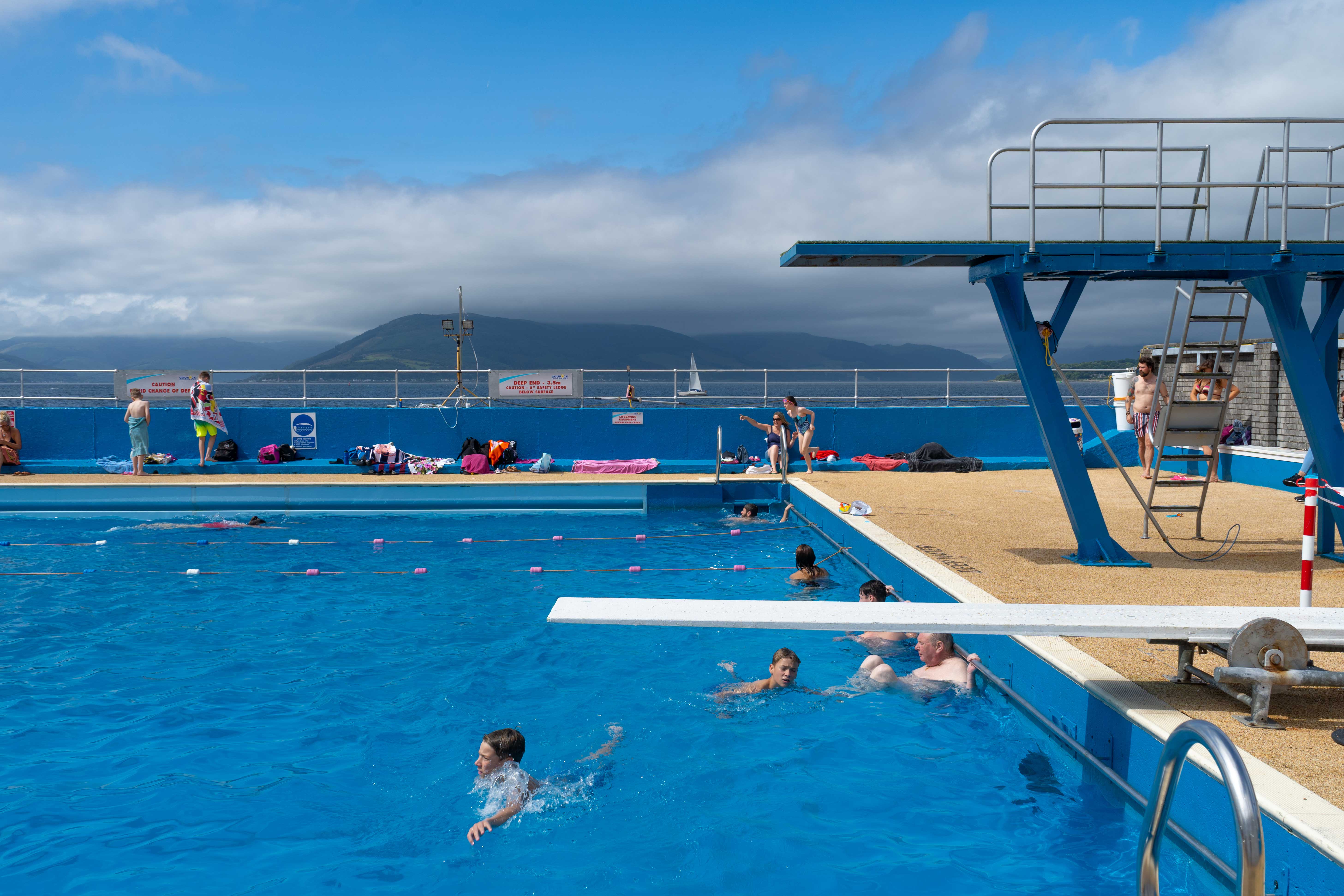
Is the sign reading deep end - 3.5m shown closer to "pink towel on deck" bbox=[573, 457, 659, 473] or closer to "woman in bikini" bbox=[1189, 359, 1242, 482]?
"pink towel on deck" bbox=[573, 457, 659, 473]

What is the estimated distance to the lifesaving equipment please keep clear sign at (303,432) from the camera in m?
18.3

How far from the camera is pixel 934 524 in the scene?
10.5 metres

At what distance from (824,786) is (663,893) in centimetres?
146

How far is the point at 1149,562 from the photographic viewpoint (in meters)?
7.98

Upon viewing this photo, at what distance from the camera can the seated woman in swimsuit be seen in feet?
53.3

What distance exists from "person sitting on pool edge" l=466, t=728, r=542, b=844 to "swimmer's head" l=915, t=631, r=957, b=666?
3.15m

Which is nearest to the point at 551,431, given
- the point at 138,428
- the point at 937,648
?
the point at 138,428

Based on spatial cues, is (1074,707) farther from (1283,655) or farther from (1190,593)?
(1190,593)

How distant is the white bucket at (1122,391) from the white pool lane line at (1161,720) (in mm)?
11124

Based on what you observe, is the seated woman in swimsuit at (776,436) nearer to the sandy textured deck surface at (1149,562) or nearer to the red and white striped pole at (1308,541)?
the sandy textured deck surface at (1149,562)

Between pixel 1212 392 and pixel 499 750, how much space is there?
822cm

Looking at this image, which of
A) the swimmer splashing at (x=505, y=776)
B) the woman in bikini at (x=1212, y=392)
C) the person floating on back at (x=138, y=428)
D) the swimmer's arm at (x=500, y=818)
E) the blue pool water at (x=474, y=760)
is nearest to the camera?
the blue pool water at (x=474, y=760)

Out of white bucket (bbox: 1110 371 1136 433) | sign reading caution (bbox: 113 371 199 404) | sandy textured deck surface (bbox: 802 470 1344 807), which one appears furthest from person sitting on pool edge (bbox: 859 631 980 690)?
sign reading caution (bbox: 113 371 199 404)

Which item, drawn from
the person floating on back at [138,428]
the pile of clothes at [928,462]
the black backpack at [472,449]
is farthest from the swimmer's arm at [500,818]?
the person floating on back at [138,428]
